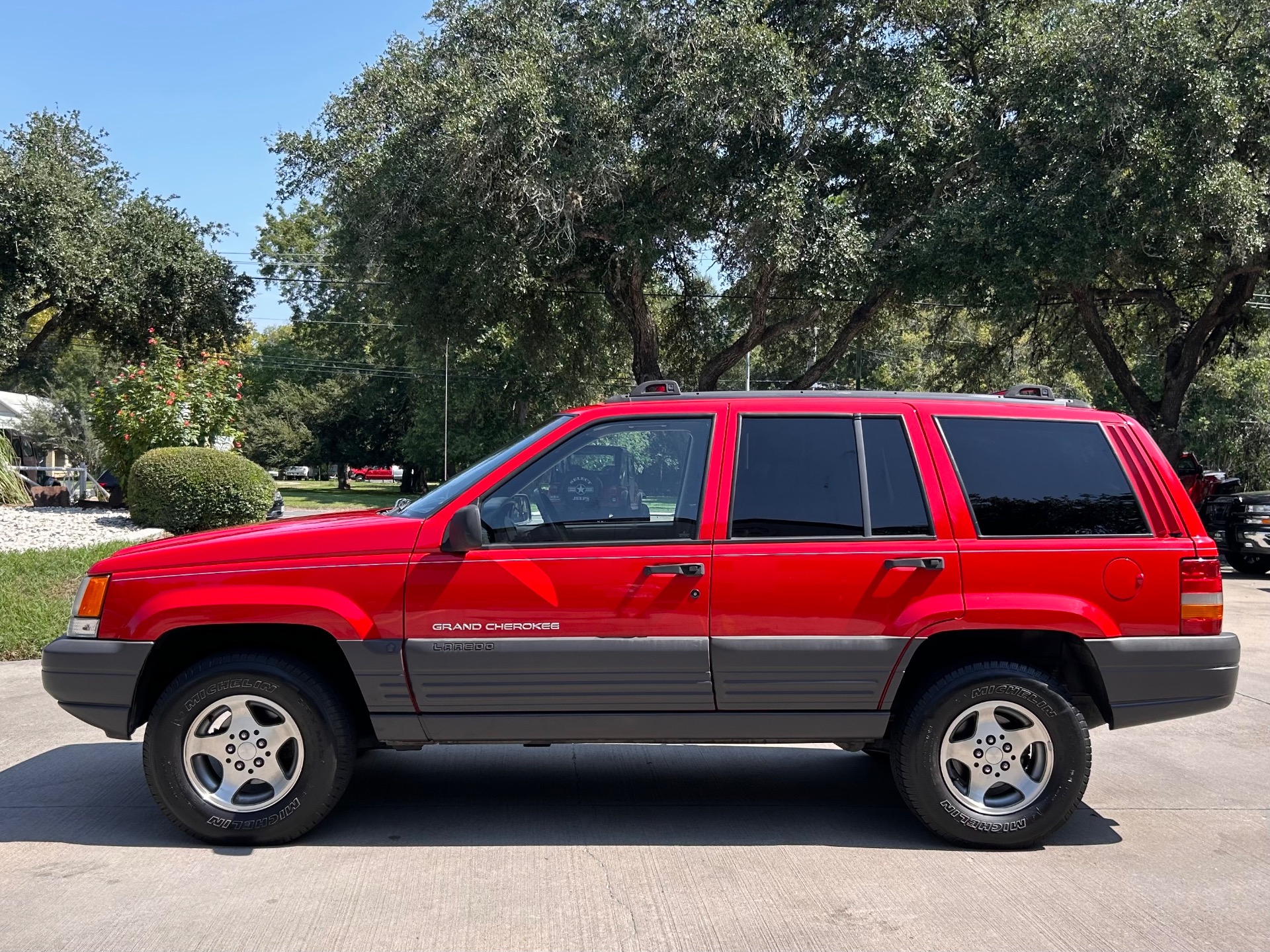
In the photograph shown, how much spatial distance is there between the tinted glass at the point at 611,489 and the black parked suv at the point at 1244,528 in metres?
14.6

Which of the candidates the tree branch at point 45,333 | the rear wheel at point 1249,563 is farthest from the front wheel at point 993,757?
the tree branch at point 45,333

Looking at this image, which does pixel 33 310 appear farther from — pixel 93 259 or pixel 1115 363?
pixel 1115 363

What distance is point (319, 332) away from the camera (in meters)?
54.8

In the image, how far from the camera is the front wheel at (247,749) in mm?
4801

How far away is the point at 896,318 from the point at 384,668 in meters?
24.4

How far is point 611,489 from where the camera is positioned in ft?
16.4

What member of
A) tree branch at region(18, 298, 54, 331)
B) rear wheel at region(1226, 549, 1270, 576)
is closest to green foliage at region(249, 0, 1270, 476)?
rear wheel at region(1226, 549, 1270, 576)

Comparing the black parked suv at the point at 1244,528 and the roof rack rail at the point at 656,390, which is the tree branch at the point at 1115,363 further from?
the roof rack rail at the point at 656,390

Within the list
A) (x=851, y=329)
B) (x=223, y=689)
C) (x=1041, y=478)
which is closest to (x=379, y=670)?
(x=223, y=689)

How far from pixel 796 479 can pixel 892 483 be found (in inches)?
16.9

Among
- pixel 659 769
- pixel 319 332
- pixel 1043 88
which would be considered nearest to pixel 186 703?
pixel 659 769

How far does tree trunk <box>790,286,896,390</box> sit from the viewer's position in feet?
76.0

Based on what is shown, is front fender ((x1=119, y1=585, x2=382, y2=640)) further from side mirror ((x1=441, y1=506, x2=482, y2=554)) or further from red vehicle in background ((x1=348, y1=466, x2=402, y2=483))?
red vehicle in background ((x1=348, y1=466, x2=402, y2=483))

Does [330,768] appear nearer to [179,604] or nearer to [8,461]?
[179,604]
